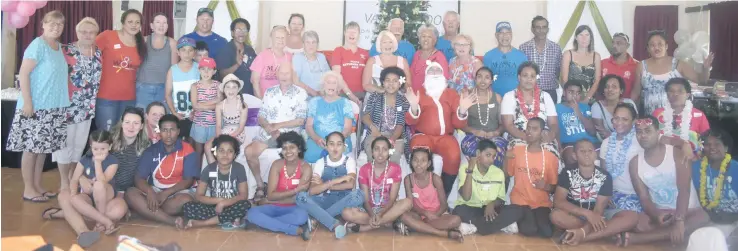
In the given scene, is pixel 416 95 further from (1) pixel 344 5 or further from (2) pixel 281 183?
(1) pixel 344 5

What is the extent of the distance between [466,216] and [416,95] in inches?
40.7

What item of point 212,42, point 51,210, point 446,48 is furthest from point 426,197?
point 51,210

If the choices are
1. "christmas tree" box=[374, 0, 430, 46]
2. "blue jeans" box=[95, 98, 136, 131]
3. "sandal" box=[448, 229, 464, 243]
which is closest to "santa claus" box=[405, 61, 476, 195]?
"sandal" box=[448, 229, 464, 243]

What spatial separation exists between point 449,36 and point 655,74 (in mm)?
1606

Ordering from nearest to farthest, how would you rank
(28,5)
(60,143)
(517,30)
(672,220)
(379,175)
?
1. (672,220)
2. (379,175)
3. (60,143)
4. (28,5)
5. (517,30)

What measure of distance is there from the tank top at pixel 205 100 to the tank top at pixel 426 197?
5.05 feet

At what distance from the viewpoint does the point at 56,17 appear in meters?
3.83

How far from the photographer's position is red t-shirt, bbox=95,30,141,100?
4.21 m

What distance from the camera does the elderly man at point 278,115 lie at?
408cm

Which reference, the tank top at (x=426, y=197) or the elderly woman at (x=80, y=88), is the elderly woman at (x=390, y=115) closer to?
the tank top at (x=426, y=197)

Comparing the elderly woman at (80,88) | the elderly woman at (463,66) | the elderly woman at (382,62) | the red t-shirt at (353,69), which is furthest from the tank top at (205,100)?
the elderly woman at (463,66)

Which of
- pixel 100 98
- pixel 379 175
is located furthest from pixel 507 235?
pixel 100 98

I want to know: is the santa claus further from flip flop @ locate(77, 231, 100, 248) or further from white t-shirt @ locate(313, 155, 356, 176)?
flip flop @ locate(77, 231, 100, 248)

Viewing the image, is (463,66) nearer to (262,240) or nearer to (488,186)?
(488,186)
